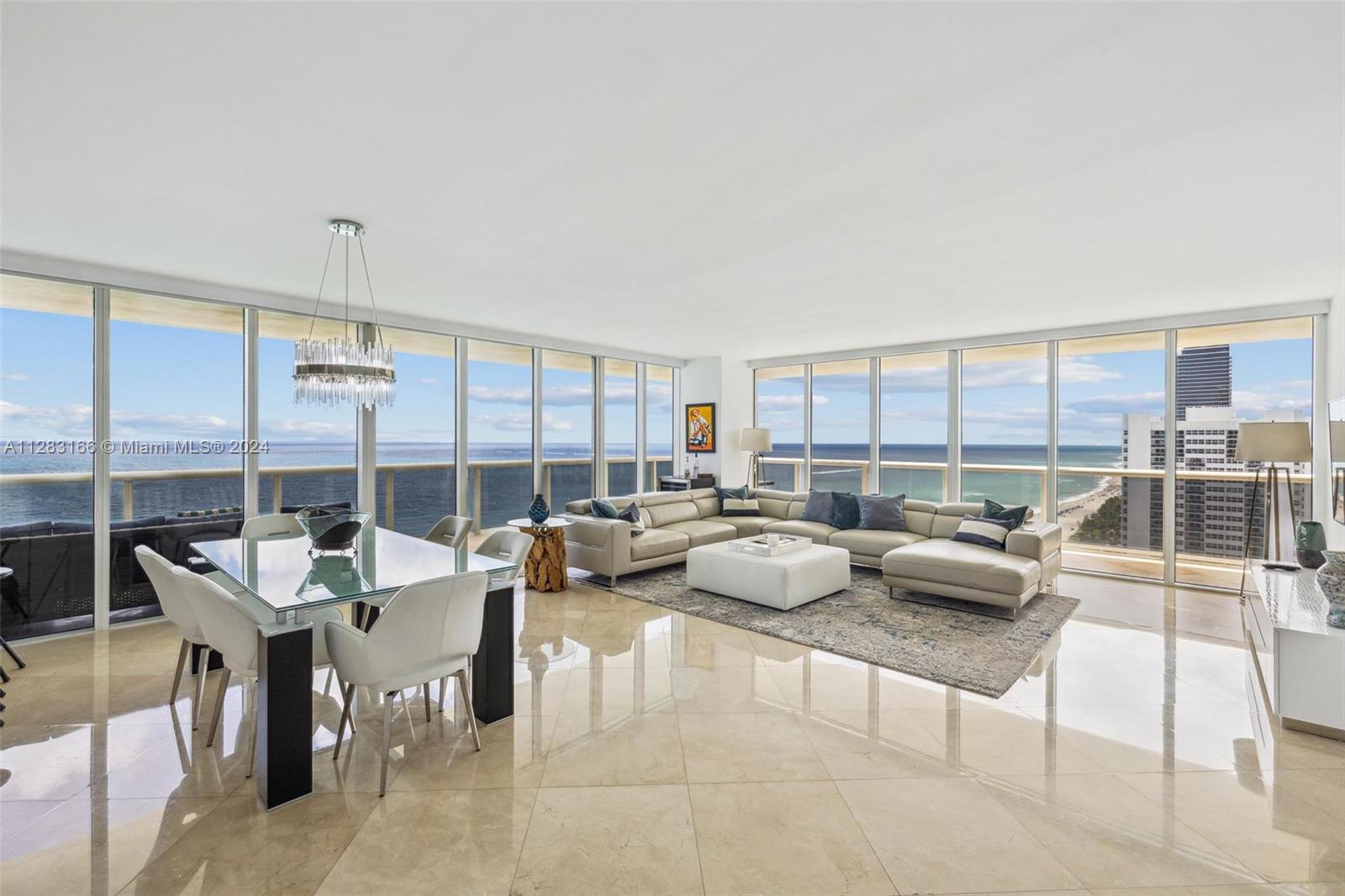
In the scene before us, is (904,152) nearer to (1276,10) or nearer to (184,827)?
(1276,10)

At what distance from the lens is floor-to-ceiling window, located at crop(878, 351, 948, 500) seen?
7.41 metres

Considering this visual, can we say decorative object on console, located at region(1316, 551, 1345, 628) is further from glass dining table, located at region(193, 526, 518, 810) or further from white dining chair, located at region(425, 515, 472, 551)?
white dining chair, located at region(425, 515, 472, 551)

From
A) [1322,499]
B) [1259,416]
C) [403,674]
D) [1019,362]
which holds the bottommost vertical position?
[403,674]

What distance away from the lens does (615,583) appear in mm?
5707

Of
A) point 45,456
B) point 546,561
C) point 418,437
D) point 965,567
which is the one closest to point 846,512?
point 965,567

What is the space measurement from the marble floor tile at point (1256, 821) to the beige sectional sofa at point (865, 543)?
2177mm

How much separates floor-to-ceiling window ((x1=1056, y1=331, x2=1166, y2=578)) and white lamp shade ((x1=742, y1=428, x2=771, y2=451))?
3.40 m

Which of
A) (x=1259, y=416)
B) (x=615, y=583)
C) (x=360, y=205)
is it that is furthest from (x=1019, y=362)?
(x=360, y=205)

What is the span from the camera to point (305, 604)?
2346mm

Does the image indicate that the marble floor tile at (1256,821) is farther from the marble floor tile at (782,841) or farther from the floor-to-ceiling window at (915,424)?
the floor-to-ceiling window at (915,424)

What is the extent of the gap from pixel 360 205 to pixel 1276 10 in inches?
138

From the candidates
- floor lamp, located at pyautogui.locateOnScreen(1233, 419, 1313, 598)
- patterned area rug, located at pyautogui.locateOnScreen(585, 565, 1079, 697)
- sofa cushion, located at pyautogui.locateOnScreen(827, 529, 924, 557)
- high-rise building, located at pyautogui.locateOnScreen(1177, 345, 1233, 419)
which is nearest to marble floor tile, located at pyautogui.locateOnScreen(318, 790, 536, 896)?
patterned area rug, located at pyautogui.locateOnScreen(585, 565, 1079, 697)

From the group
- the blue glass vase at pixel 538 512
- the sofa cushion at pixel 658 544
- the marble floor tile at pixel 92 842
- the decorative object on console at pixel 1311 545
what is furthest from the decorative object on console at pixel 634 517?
the decorative object on console at pixel 1311 545

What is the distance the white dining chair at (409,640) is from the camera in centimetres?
241
